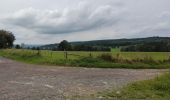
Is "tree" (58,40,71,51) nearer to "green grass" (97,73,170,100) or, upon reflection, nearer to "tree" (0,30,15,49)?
"tree" (0,30,15,49)

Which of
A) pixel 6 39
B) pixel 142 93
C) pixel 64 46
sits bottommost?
pixel 142 93

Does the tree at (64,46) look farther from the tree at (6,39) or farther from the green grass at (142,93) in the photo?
the green grass at (142,93)

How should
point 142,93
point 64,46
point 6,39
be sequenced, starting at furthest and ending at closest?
point 6,39 → point 64,46 → point 142,93

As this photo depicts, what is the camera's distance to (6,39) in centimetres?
7856

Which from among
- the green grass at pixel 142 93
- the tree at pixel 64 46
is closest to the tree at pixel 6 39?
the tree at pixel 64 46

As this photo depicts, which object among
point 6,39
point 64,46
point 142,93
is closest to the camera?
point 142,93

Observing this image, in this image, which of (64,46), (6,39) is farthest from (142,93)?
(6,39)

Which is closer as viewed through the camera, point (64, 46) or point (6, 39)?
point (64, 46)

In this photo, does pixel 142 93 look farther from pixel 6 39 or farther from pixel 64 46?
pixel 6 39

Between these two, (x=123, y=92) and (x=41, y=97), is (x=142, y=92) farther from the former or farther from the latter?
(x=41, y=97)

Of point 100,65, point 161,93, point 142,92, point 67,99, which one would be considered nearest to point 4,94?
→ point 67,99

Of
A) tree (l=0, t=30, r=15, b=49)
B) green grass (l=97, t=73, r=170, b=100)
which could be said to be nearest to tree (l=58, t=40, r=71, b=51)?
tree (l=0, t=30, r=15, b=49)

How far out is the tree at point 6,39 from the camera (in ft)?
251

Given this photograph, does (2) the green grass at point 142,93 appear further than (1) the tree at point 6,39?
No
